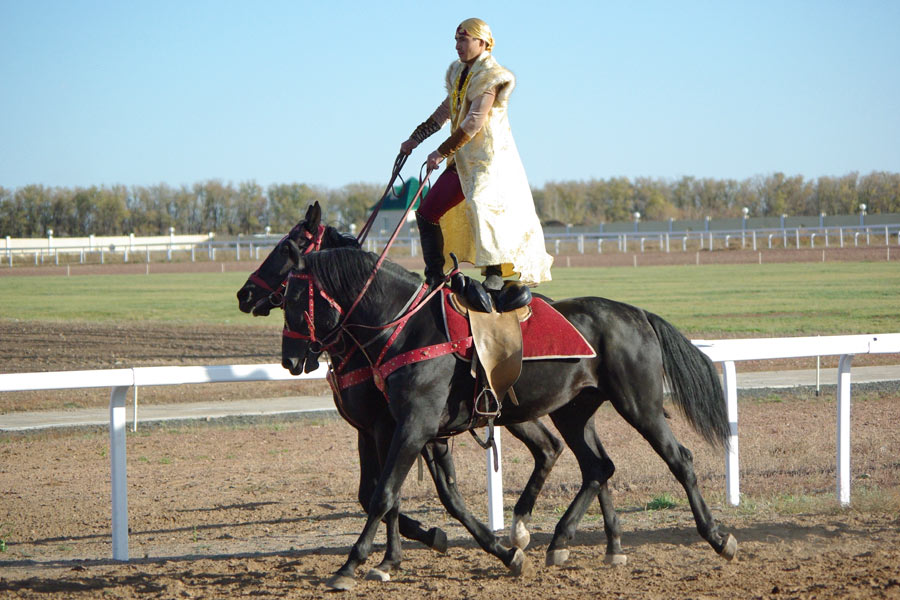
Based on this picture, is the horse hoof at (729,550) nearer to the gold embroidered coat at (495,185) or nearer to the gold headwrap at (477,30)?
the gold embroidered coat at (495,185)

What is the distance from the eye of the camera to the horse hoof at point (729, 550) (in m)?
5.23

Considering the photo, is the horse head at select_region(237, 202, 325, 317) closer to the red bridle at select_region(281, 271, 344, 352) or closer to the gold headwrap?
Result: the red bridle at select_region(281, 271, 344, 352)

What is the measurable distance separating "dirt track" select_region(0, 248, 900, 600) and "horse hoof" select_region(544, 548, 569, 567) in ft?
0.24

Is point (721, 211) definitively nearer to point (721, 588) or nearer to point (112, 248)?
point (112, 248)

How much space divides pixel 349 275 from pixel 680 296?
858 inches

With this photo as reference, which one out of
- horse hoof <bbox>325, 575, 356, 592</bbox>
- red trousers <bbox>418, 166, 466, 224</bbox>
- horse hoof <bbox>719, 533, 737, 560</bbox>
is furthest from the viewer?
red trousers <bbox>418, 166, 466, 224</bbox>

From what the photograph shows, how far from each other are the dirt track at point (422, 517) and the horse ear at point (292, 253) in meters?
1.63

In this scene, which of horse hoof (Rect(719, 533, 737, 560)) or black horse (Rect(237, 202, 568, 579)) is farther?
horse hoof (Rect(719, 533, 737, 560))

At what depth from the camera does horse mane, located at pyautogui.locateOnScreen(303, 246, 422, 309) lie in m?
5.09

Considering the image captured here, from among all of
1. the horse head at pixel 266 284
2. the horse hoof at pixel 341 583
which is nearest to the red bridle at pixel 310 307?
the horse head at pixel 266 284

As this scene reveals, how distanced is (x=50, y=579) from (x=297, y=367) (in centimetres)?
166

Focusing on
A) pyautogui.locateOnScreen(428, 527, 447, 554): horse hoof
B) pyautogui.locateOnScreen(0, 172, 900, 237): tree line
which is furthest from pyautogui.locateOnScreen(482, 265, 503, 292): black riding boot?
pyautogui.locateOnScreen(0, 172, 900, 237): tree line

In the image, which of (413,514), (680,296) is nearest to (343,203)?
(680,296)

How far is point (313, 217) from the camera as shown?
556 centimetres
